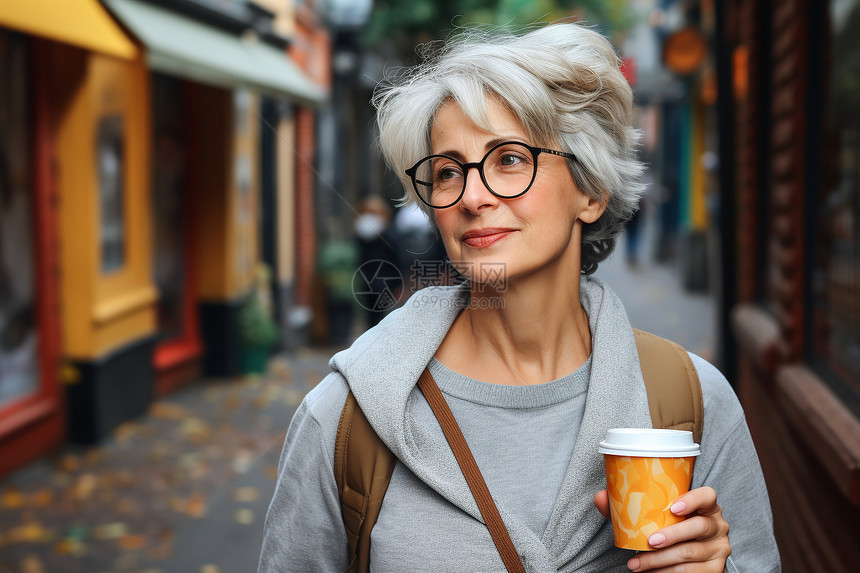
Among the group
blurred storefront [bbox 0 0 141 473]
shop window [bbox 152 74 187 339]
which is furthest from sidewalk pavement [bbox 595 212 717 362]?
shop window [bbox 152 74 187 339]

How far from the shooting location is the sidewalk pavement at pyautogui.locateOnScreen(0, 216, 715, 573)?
4.70 meters

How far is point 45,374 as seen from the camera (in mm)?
6559

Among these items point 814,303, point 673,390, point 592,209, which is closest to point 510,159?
point 592,209

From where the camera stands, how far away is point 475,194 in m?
1.49

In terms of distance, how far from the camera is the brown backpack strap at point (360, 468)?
5.12 ft

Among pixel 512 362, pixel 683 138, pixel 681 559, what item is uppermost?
pixel 683 138

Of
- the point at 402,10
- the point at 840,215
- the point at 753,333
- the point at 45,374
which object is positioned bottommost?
the point at 45,374

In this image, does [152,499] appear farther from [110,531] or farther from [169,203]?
[169,203]

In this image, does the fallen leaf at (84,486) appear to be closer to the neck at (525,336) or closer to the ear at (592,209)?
the neck at (525,336)

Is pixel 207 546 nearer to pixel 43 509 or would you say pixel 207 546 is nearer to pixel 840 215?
pixel 43 509

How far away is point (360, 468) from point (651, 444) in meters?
0.54

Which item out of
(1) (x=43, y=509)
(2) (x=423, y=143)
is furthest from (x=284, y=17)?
(2) (x=423, y=143)

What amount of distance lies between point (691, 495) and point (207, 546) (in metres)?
4.14

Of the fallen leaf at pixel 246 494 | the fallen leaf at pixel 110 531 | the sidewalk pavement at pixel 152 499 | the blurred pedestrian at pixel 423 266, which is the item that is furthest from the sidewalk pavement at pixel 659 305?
the fallen leaf at pixel 110 531
